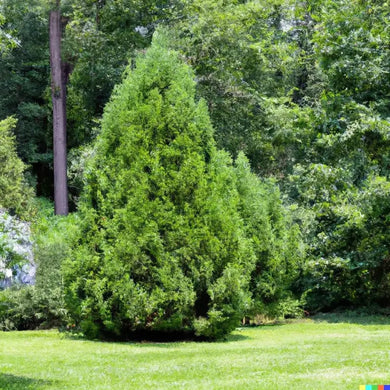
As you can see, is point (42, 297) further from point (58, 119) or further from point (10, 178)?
point (58, 119)

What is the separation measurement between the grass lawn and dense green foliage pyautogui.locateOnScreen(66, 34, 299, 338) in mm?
523

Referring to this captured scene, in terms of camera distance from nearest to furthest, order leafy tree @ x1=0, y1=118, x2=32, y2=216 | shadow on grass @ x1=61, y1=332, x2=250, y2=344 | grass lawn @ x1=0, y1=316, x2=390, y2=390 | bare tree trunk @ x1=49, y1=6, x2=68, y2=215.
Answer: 1. grass lawn @ x1=0, y1=316, x2=390, y2=390
2. shadow on grass @ x1=61, y1=332, x2=250, y2=344
3. leafy tree @ x1=0, y1=118, x2=32, y2=216
4. bare tree trunk @ x1=49, y1=6, x2=68, y2=215

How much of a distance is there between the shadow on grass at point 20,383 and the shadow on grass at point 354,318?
9107mm

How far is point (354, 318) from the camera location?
14.6 metres

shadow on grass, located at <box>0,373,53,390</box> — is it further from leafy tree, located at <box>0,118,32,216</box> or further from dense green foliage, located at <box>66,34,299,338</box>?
leafy tree, located at <box>0,118,32,216</box>


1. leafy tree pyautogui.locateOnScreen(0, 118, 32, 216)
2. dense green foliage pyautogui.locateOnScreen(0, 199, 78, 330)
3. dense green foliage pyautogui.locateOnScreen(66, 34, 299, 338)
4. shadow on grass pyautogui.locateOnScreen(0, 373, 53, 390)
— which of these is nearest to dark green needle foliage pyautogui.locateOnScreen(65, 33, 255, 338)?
dense green foliage pyautogui.locateOnScreen(66, 34, 299, 338)

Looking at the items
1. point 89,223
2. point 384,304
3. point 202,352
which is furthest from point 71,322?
point 384,304

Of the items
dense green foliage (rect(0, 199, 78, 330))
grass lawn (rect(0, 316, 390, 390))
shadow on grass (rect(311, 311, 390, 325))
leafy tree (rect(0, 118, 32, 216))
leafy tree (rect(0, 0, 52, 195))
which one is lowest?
shadow on grass (rect(311, 311, 390, 325))

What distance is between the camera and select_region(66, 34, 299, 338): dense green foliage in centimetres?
940

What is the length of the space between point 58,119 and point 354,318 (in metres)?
15.0

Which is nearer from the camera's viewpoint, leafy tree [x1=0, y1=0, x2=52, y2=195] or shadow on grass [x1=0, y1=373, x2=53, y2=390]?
shadow on grass [x1=0, y1=373, x2=53, y2=390]

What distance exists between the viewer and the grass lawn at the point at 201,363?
597cm

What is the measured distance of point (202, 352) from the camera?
8.31 m

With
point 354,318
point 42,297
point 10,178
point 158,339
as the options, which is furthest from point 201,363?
point 10,178
